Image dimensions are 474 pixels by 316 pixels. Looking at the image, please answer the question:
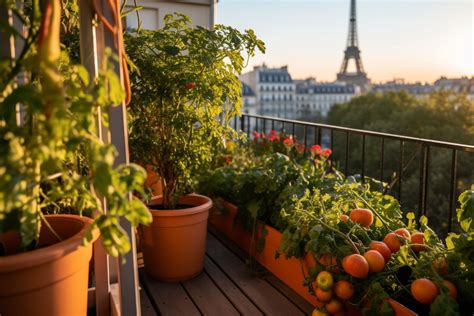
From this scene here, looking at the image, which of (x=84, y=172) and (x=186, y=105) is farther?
(x=186, y=105)

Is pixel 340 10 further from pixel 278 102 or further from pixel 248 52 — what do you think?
pixel 248 52

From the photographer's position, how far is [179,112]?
1.80m

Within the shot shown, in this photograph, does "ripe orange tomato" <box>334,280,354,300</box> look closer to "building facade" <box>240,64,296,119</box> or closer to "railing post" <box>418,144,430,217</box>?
"railing post" <box>418,144,430,217</box>

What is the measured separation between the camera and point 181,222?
195cm

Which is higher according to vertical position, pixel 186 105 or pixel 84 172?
pixel 186 105

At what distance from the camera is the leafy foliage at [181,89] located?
1714 mm

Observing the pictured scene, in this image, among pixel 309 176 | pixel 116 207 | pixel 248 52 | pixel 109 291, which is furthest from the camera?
pixel 309 176

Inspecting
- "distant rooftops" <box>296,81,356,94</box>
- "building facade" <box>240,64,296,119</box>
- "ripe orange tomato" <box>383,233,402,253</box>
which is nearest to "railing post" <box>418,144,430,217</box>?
"ripe orange tomato" <box>383,233,402,253</box>

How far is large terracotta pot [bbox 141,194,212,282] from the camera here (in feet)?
6.38

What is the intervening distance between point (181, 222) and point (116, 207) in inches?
49.5

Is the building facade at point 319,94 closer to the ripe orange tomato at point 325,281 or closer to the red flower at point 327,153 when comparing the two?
the red flower at point 327,153

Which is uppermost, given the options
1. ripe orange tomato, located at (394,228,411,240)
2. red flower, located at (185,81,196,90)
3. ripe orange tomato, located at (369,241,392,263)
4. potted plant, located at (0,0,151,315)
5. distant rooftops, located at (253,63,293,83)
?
distant rooftops, located at (253,63,293,83)

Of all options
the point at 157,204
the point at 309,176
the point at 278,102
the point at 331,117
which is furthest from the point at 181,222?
the point at 278,102

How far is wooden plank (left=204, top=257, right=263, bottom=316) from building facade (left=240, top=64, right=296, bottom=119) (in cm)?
5623
